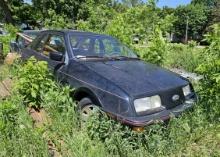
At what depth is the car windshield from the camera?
584cm

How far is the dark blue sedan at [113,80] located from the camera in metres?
4.40

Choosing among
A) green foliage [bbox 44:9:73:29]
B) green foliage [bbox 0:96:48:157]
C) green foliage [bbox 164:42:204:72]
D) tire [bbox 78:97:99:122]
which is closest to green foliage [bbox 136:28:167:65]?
green foliage [bbox 164:42:204:72]

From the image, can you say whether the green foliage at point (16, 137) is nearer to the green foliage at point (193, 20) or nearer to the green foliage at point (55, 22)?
the green foliage at point (55, 22)

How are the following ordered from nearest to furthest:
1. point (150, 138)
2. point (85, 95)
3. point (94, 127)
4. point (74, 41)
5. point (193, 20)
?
point (150, 138)
point (94, 127)
point (85, 95)
point (74, 41)
point (193, 20)

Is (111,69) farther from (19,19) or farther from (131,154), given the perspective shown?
(19,19)

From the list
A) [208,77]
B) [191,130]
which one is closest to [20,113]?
[191,130]

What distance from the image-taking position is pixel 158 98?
456 centimetres

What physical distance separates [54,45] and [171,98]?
2729mm

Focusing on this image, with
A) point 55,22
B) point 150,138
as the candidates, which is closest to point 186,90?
point 150,138

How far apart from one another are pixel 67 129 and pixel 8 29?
37.0 feet

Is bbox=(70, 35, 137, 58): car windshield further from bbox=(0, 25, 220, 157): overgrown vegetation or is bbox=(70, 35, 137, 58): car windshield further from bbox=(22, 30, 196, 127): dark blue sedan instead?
bbox=(0, 25, 220, 157): overgrown vegetation

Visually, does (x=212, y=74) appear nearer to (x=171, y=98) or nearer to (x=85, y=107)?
(x=171, y=98)

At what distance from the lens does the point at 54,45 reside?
6414mm

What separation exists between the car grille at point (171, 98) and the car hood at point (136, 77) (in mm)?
74
